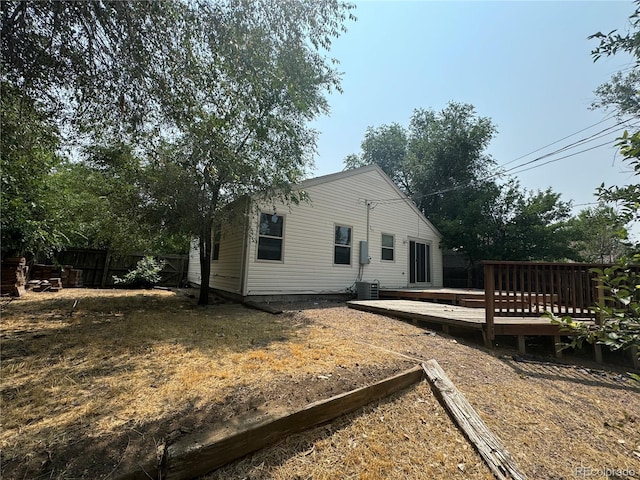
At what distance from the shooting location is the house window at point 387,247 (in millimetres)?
10539

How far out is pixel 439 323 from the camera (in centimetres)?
545

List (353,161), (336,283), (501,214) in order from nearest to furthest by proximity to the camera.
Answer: (336,283), (501,214), (353,161)

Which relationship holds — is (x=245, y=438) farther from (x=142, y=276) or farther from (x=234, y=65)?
(x=142, y=276)

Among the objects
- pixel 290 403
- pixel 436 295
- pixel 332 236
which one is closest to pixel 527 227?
pixel 436 295

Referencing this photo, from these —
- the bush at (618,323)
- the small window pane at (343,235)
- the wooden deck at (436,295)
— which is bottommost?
the wooden deck at (436,295)

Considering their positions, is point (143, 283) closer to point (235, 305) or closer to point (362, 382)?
point (235, 305)

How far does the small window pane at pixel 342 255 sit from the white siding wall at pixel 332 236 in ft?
0.55

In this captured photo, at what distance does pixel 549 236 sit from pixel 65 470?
14.8m

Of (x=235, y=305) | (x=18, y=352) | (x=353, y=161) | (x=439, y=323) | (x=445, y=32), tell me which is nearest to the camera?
(x=18, y=352)

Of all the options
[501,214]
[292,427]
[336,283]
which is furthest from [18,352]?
[501,214]

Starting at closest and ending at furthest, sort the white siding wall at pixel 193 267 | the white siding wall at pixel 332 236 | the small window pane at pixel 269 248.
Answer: the small window pane at pixel 269 248
the white siding wall at pixel 332 236
the white siding wall at pixel 193 267

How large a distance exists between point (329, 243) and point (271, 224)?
6.91 ft

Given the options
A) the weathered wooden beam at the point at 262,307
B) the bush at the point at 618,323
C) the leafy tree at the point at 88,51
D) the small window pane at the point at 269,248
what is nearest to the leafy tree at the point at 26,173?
the leafy tree at the point at 88,51

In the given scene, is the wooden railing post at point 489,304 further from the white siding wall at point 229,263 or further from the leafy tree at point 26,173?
the leafy tree at point 26,173
